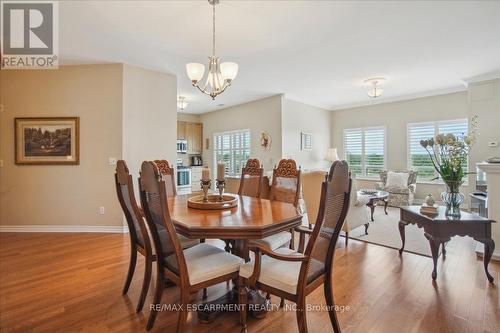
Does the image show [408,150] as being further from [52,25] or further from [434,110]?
[52,25]

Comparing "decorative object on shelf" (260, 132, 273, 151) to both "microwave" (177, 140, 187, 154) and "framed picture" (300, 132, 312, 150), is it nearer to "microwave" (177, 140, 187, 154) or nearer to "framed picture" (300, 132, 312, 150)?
"framed picture" (300, 132, 312, 150)

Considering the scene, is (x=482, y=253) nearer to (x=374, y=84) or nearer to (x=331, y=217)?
(x=331, y=217)

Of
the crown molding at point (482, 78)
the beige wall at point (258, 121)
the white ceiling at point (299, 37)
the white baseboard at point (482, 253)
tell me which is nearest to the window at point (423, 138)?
the crown molding at point (482, 78)

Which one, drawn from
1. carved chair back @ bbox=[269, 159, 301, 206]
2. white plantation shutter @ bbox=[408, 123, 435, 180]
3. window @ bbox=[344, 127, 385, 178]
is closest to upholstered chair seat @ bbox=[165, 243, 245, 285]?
carved chair back @ bbox=[269, 159, 301, 206]

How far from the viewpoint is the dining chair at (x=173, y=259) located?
149 cm

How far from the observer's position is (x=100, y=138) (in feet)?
13.3

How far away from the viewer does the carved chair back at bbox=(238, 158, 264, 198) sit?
294 centimetres

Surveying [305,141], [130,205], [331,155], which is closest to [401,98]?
[331,155]

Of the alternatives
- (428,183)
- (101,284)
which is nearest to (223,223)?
(101,284)

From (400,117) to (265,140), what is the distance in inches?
139

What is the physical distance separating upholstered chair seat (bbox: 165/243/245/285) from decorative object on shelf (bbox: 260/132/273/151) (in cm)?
457

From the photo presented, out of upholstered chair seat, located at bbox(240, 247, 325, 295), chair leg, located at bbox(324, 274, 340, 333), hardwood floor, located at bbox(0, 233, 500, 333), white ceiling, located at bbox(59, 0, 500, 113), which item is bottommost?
hardwood floor, located at bbox(0, 233, 500, 333)

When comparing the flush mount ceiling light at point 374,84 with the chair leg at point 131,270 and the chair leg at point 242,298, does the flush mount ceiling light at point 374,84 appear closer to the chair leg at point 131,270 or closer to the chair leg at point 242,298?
the chair leg at point 242,298

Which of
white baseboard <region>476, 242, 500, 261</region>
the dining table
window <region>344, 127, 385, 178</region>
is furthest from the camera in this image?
window <region>344, 127, 385, 178</region>
